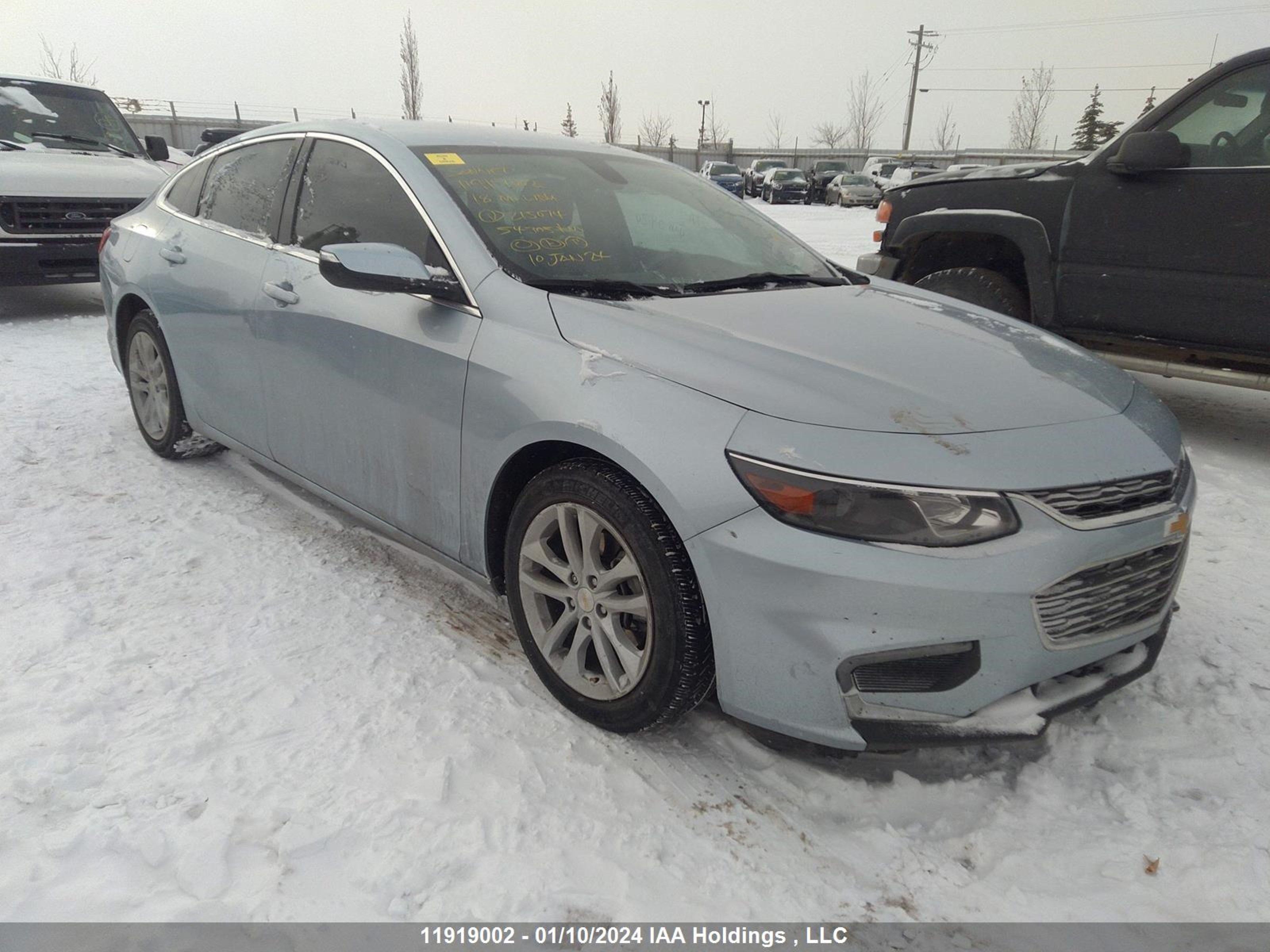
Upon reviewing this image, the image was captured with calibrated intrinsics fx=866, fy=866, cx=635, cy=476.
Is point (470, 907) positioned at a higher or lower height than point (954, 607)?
lower

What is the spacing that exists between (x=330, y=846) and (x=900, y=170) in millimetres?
33165

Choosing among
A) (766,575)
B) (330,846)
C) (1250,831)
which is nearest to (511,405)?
(766,575)

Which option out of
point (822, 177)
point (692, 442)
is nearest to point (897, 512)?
point (692, 442)

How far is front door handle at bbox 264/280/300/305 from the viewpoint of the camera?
313 cm

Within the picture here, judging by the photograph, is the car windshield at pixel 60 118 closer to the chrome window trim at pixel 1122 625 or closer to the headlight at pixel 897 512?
the headlight at pixel 897 512

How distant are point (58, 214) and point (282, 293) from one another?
18.9 feet

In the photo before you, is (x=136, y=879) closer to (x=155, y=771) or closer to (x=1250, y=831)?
(x=155, y=771)

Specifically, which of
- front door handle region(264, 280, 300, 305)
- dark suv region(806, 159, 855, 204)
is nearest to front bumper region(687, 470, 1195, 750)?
front door handle region(264, 280, 300, 305)

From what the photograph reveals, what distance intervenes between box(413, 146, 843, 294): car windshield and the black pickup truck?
221 centimetres

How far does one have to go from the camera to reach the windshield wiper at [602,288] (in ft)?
8.36

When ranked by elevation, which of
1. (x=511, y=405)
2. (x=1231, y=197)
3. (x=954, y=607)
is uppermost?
(x=1231, y=197)

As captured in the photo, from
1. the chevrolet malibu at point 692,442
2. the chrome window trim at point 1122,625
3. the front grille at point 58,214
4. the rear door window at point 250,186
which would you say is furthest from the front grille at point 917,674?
the front grille at point 58,214

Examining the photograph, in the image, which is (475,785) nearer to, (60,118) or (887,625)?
(887,625)

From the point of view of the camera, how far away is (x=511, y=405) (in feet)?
7.93
